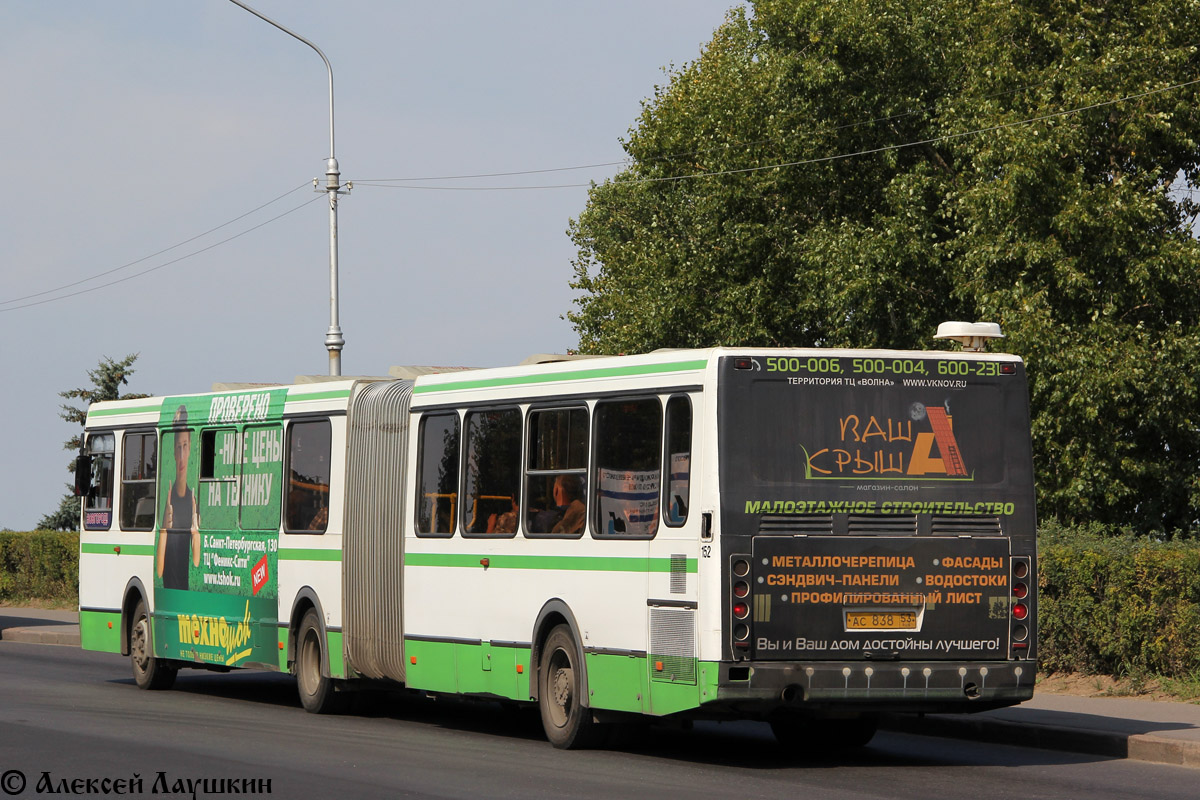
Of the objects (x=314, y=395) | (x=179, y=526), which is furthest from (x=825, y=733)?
(x=179, y=526)

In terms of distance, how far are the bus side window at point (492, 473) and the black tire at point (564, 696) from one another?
1.10 m

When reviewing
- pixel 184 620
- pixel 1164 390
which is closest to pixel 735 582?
pixel 184 620

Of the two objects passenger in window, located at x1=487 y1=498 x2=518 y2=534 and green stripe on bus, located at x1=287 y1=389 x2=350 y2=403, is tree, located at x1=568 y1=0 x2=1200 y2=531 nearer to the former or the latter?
green stripe on bus, located at x1=287 y1=389 x2=350 y2=403

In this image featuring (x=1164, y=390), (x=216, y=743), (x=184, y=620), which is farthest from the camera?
(x=1164, y=390)

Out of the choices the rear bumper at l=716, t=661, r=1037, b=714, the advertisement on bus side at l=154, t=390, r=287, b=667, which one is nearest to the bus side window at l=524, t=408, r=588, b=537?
the rear bumper at l=716, t=661, r=1037, b=714

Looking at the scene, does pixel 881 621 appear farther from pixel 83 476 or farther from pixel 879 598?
pixel 83 476

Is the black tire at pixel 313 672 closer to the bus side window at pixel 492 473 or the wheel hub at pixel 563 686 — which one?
the bus side window at pixel 492 473

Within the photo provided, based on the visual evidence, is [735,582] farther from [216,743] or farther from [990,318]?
[990,318]

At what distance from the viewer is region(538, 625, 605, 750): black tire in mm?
13539

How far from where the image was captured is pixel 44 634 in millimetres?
29234

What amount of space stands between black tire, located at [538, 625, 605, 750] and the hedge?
612 cm

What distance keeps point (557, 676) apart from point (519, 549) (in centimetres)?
109

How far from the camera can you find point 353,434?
17.1 meters

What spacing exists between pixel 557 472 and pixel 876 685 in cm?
307
